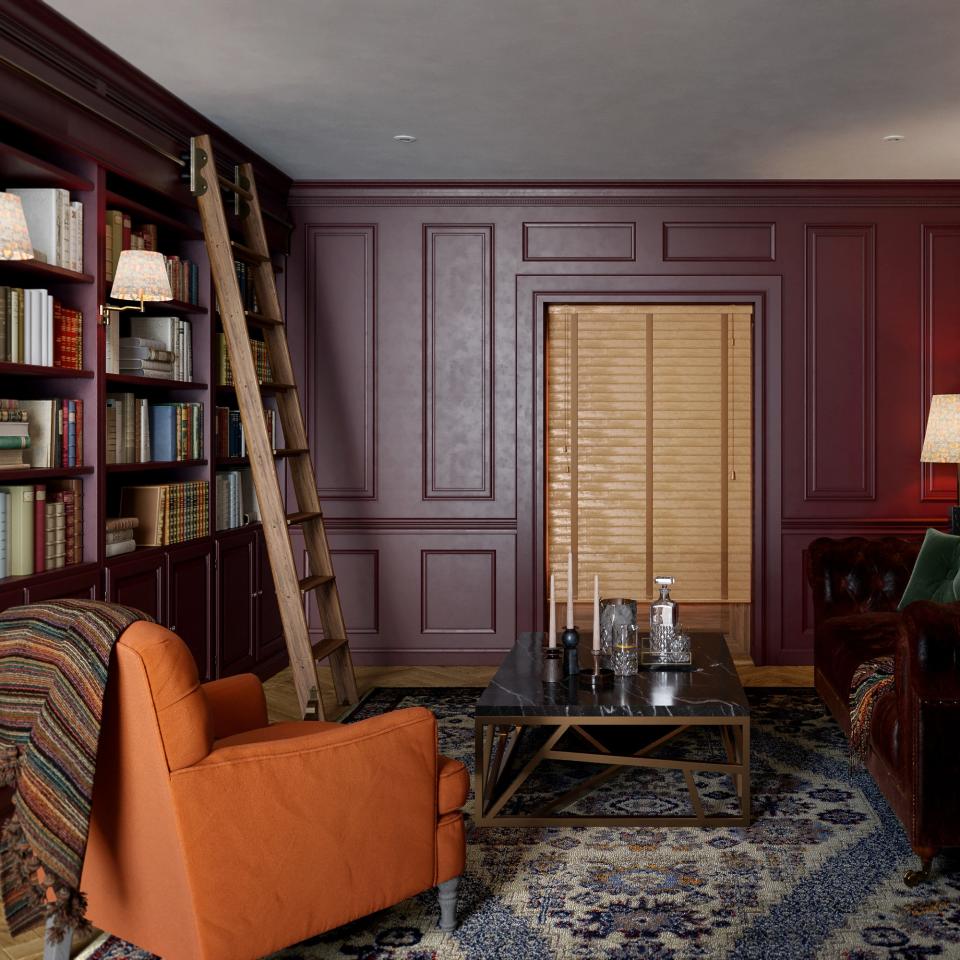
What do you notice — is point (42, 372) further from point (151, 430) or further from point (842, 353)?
point (842, 353)

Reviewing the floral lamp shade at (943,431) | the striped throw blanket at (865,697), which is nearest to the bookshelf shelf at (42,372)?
the striped throw blanket at (865,697)

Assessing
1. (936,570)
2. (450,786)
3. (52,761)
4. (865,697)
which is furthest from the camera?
(936,570)

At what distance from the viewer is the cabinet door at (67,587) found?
10.4 feet

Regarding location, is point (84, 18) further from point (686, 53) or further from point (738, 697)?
point (738, 697)

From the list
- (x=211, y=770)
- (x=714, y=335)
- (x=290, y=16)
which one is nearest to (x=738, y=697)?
(x=211, y=770)

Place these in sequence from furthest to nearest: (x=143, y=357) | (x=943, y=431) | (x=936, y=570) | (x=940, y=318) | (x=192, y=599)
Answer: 1. (x=940, y=318)
2. (x=943, y=431)
3. (x=192, y=599)
4. (x=936, y=570)
5. (x=143, y=357)

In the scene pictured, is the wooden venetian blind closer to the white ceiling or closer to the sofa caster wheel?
the white ceiling

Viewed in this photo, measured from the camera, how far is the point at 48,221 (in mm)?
3320

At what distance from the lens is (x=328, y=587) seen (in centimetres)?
474

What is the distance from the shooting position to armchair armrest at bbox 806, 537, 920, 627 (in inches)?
173

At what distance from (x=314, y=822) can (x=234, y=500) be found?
2987mm

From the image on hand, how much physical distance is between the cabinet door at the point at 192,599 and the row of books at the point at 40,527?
25.5 inches

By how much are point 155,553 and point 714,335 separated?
3.71 meters

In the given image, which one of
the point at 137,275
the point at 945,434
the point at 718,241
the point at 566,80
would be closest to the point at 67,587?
the point at 137,275
